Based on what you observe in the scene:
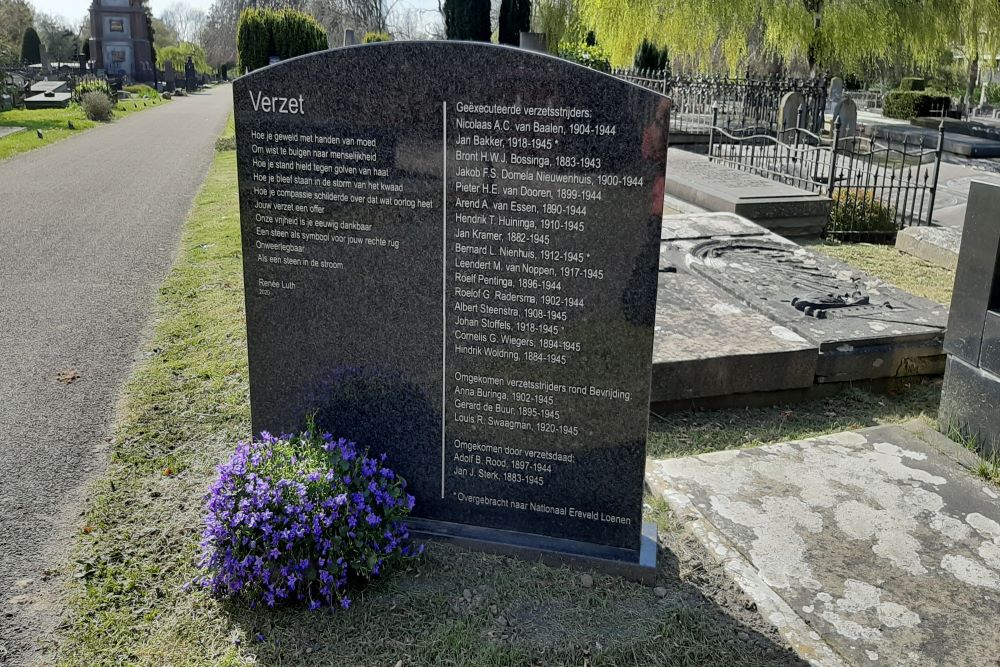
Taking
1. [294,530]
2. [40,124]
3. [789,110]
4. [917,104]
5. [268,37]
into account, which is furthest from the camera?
[917,104]

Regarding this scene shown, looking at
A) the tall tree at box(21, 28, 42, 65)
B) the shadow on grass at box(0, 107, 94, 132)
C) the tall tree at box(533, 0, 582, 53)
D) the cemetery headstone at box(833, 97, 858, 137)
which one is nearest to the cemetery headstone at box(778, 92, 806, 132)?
the cemetery headstone at box(833, 97, 858, 137)

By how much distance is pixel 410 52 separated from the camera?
3471mm

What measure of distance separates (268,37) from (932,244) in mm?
20061

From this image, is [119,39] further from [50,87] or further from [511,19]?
[511,19]

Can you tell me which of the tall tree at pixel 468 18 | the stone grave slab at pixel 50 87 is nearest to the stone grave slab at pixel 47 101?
the stone grave slab at pixel 50 87

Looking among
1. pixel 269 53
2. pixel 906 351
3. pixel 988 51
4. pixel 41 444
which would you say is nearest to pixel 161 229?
pixel 41 444

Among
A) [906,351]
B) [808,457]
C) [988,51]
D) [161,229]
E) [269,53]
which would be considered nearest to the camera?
[808,457]

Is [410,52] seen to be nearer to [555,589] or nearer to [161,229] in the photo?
[555,589]

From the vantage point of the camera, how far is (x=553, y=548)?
3.74m

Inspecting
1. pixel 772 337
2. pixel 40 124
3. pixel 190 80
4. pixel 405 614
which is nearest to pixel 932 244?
pixel 772 337

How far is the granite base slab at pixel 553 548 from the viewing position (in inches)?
144

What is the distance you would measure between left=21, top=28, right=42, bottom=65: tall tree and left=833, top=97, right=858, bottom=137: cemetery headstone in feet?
240

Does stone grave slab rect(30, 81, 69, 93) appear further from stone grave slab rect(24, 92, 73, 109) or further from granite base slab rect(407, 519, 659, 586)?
granite base slab rect(407, 519, 659, 586)

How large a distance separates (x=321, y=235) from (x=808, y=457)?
2.88 m
